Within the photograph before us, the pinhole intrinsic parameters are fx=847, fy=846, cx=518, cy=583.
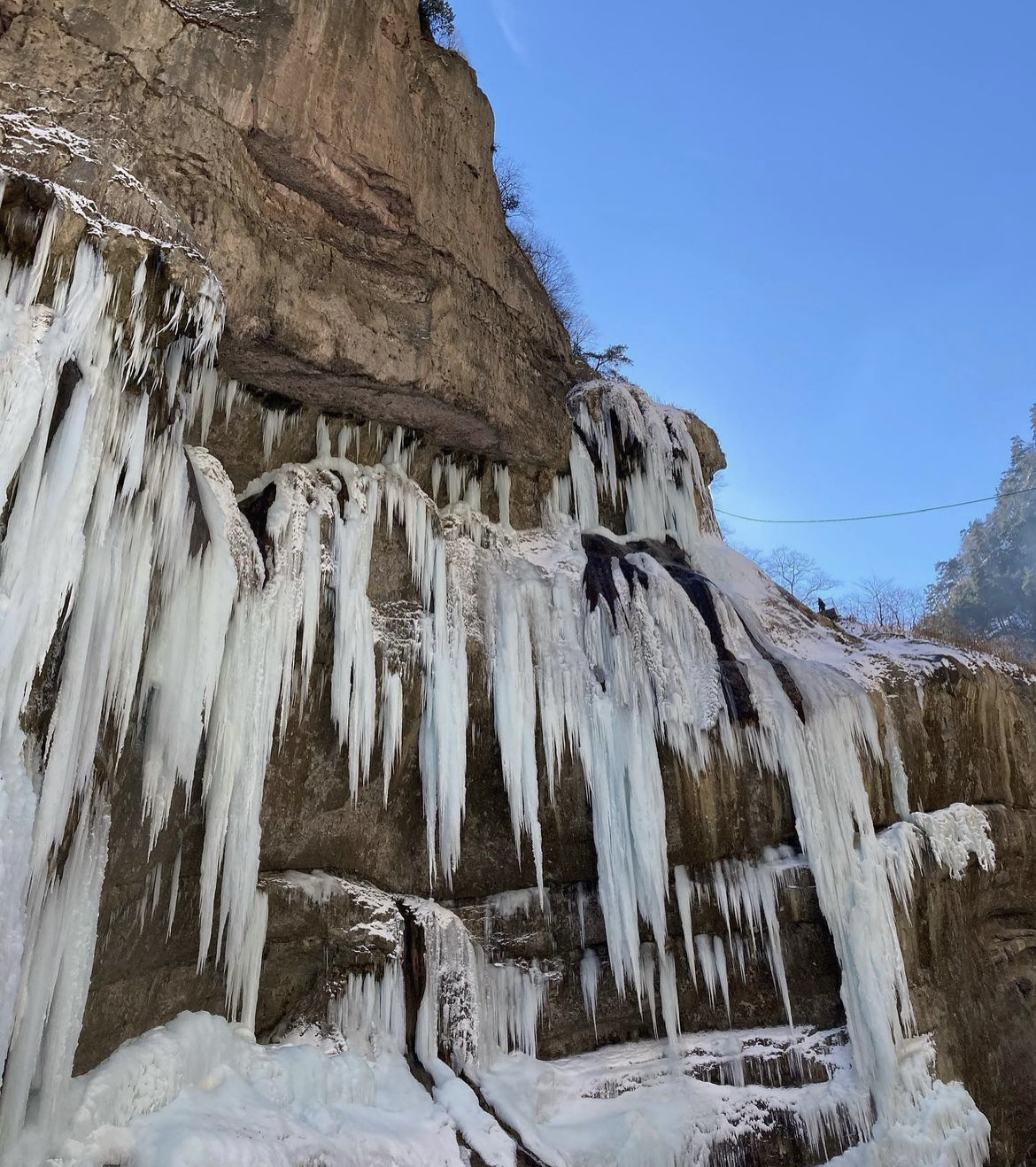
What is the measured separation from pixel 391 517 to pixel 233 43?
4.05 m

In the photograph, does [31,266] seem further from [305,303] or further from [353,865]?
[353,865]

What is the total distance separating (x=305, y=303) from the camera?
22.9ft

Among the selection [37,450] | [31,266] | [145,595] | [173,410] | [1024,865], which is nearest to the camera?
[37,450]

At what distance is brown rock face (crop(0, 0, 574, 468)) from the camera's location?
594 cm

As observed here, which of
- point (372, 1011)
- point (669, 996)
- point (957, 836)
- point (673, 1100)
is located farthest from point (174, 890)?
point (957, 836)

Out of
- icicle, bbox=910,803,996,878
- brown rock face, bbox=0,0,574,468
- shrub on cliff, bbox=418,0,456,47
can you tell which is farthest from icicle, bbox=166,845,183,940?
shrub on cliff, bbox=418,0,456,47

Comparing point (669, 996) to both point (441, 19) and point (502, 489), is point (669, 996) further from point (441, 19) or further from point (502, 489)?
point (441, 19)

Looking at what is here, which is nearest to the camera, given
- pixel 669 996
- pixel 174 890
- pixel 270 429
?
pixel 174 890

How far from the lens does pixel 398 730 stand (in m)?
7.45

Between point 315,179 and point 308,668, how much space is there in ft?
13.6

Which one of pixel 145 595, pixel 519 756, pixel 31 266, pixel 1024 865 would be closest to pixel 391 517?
pixel 519 756

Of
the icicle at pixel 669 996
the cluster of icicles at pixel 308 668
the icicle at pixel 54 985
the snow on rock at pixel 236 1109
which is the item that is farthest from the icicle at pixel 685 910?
the icicle at pixel 54 985

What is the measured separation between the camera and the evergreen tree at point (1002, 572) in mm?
25859

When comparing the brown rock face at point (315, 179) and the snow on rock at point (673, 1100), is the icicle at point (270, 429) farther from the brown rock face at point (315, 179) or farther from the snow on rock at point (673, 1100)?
the snow on rock at point (673, 1100)
